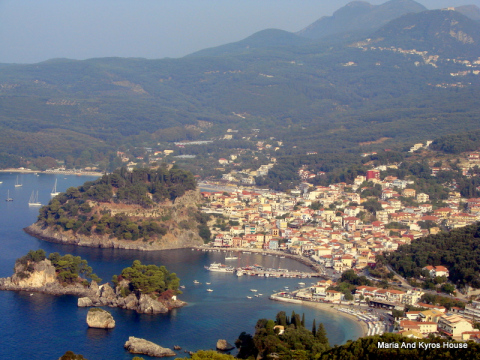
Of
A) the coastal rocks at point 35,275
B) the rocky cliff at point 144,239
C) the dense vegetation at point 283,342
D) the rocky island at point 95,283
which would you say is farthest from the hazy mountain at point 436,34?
the dense vegetation at point 283,342

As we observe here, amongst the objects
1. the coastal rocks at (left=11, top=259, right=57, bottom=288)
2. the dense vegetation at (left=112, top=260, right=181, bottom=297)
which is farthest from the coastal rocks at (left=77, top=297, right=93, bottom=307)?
the coastal rocks at (left=11, top=259, right=57, bottom=288)

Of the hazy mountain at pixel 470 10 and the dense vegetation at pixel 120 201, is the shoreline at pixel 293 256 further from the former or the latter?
the hazy mountain at pixel 470 10

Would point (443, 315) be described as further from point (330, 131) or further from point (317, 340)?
point (330, 131)

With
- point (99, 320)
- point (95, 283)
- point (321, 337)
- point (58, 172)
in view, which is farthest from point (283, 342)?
point (58, 172)

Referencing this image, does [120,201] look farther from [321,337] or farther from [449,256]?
[321,337]

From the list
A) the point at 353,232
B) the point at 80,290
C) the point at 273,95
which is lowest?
the point at 80,290

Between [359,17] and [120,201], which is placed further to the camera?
[359,17]
